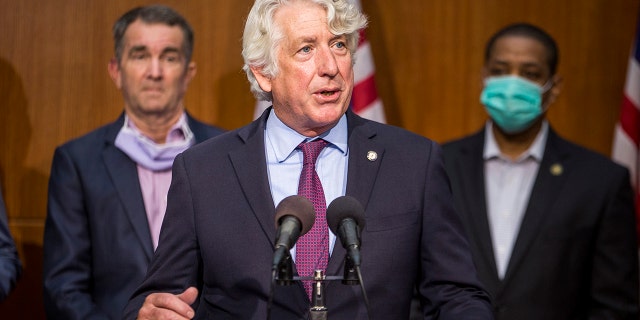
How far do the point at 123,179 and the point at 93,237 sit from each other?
0.26 metres

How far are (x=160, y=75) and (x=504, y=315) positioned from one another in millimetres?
1712

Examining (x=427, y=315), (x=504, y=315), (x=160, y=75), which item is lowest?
(x=504, y=315)

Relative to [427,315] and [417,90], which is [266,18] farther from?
[417,90]

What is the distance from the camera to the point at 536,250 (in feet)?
13.3

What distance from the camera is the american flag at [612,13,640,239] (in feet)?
15.7

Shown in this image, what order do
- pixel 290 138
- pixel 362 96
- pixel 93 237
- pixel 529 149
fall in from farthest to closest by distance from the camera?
Result: pixel 362 96
pixel 529 149
pixel 93 237
pixel 290 138

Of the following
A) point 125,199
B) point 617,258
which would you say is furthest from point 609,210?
point 125,199

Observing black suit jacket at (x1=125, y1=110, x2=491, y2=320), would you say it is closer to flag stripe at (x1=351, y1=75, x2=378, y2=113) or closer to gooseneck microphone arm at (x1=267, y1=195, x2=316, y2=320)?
gooseneck microphone arm at (x1=267, y1=195, x2=316, y2=320)

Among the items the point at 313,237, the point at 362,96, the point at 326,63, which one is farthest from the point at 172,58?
the point at 313,237

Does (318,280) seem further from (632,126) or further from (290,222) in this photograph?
(632,126)

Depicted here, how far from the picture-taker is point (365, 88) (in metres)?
4.71

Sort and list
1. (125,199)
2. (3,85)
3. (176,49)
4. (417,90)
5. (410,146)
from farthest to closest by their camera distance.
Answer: (417,90) < (3,85) < (176,49) < (125,199) < (410,146)

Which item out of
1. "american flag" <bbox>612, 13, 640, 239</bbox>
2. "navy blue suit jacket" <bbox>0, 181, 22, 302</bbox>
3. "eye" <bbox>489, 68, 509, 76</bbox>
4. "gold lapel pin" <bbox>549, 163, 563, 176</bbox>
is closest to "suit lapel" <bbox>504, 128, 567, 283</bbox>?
"gold lapel pin" <bbox>549, 163, 563, 176</bbox>

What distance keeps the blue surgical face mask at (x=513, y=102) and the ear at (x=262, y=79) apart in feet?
5.62
